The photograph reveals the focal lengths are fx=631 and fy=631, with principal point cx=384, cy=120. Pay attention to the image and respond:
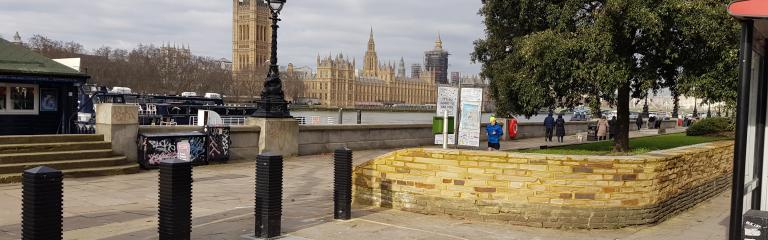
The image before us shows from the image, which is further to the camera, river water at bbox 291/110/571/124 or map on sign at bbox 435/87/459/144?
river water at bbox 291/110/571/124

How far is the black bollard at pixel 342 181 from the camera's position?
29.1 feet

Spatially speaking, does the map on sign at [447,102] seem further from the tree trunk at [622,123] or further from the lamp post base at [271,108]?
the tree trunk at [622,123]

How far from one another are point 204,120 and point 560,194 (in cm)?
1246

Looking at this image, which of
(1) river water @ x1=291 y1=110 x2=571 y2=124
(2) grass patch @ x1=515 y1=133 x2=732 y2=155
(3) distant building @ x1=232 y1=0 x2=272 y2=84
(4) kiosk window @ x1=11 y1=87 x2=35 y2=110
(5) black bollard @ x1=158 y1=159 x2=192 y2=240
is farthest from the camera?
(3) distant building @ x1=232 y1=0 x2=272 y2=84

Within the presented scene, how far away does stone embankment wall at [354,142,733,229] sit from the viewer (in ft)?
29.1

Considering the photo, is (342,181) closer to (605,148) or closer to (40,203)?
(40,203)

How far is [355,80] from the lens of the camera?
182500 millimetres

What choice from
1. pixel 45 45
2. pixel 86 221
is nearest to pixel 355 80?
pixel 45 45

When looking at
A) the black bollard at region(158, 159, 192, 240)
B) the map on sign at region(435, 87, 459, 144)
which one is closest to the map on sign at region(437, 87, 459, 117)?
the map on sign at region(435, 87, 459, 144)

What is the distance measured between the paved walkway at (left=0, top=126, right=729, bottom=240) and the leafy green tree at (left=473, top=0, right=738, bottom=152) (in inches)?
166

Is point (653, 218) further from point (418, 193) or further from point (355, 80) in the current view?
point (355, 80)

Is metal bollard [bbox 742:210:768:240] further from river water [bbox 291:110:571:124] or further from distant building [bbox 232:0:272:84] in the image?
distant building [bbox 232:0:272:84]

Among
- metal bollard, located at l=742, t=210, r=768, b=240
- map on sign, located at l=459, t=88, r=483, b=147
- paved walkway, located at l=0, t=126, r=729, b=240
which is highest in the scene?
map on sign, located at l=459, t=88, r=483, b=147

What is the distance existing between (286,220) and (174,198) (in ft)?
9.00
